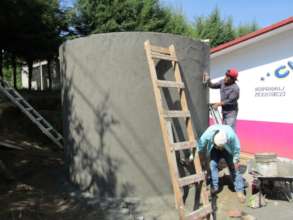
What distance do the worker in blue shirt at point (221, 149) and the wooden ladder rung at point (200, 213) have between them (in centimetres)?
89

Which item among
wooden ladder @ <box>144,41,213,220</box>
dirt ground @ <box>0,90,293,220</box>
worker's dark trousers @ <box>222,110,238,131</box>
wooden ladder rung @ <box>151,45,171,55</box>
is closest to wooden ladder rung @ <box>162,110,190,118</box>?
wooden ladder @ <box>144,41,213,220</box>

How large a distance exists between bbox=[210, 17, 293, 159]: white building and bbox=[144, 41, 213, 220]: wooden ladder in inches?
180

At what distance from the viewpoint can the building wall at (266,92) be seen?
10320 mm

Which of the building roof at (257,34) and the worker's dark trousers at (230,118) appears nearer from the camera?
the worker's dark trousers at (230,118)

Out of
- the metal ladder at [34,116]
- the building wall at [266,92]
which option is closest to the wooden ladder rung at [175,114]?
the metal ladder at [34,116]

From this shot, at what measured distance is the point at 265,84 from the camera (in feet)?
36.3

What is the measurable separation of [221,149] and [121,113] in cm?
163

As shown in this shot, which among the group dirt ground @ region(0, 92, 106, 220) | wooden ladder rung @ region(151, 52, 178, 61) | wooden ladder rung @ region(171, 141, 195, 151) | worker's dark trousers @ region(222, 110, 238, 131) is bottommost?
dirt ground @ region(0, 92, 106, 220)

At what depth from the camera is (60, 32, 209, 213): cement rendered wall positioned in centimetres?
625

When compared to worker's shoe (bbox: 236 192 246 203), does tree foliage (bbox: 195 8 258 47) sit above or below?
above

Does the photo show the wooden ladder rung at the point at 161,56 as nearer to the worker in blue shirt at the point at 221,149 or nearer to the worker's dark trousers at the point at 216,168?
the worker in blue shirt at the point at 221,149

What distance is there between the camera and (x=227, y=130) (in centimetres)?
607

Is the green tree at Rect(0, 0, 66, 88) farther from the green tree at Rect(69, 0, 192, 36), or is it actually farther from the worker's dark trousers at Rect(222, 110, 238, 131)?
the worker's dark trousers at Rect(222, 110, 238, 131)

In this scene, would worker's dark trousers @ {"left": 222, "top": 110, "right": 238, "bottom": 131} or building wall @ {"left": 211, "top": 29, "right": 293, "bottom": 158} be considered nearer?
worker's dark trousers @ {"left": 222, "top": 110, "right": 238, "bottom": 131}
